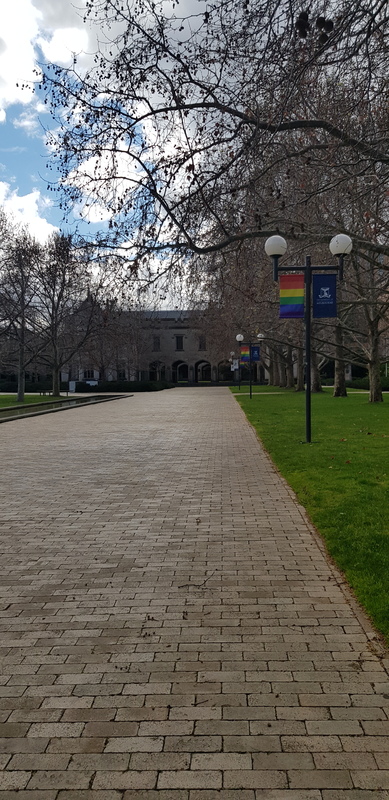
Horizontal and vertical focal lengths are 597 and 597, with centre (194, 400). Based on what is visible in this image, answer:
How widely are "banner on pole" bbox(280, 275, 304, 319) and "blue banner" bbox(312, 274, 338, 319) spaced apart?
302mm

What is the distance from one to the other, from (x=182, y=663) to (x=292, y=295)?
10539mm

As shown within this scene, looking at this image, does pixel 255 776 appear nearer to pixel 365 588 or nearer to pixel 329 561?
pixel 365 588

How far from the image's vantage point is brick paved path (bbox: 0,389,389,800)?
239 centimetres

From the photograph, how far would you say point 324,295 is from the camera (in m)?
12.7

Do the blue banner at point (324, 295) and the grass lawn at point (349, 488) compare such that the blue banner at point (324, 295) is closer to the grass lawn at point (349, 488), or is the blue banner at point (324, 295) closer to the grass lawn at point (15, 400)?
the grass lawn at point (349, 488)

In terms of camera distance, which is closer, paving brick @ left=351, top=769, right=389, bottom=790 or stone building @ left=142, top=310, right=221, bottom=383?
paving brick @ left=351, top=769, right=389, bottom=790

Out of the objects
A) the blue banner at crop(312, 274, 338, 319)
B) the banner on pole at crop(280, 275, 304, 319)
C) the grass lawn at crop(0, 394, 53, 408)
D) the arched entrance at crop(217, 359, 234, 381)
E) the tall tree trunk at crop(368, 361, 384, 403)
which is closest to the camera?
the blue banner at crop(312, 274, 338, 319)

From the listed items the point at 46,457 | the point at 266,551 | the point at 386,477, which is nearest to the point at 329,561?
the point at 266,551

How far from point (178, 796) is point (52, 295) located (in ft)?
131

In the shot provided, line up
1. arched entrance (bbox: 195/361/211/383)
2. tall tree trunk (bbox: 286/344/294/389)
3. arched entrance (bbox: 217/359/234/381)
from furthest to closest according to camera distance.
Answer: arched entrance (bbox: 195/361/211/383) → arched entrance (bbox: 217/359/234/381) → tall tree trunk (bbox: 286/344/294/389)

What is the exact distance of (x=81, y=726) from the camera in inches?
106

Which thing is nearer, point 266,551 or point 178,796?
point 178,796

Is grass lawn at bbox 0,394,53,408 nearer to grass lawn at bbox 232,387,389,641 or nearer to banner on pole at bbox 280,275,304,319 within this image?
grass lawn at bbox 232,387,389,641

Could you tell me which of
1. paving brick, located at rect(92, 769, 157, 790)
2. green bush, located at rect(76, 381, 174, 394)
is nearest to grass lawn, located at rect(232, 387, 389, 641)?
paving brick, located at rect(92, 769, 157, 790)
